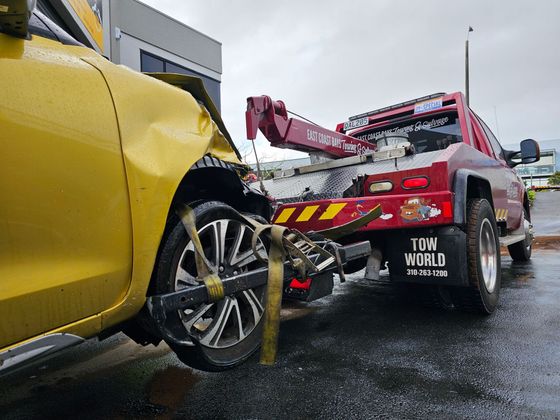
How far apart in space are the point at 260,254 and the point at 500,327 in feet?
7.39

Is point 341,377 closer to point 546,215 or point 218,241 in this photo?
point 218,241

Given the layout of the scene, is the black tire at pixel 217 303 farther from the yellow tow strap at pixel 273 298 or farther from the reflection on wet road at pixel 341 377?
the reflection on wet road at pixel 341 377

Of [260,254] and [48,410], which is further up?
[260,254]

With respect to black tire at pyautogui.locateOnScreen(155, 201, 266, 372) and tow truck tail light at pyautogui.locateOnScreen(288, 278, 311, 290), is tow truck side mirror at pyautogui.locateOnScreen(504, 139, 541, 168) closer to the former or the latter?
tow truck tail light at pyautogui.locateOnScreen(288, 278, 311, 290)

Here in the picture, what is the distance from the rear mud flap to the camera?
3.14 metres

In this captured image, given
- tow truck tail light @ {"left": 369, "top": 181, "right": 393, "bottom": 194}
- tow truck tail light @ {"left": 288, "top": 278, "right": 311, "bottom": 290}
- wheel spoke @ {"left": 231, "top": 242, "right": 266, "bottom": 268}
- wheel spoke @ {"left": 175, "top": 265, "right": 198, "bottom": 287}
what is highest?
tow truck tail light @ {"left": 369, "top": 181, "right": 393, "bottom": 194}

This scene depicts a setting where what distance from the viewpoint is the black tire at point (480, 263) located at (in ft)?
10.8

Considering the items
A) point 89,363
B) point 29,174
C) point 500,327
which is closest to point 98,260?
point 29,174

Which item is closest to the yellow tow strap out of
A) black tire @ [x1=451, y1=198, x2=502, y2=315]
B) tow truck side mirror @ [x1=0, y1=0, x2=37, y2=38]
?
tow truck side mirror @ [x1=0, y1=0, x2=37, y2=38]

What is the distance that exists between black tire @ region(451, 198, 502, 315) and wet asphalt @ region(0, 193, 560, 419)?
0.16 meters

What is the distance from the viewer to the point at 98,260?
1509 millimetres

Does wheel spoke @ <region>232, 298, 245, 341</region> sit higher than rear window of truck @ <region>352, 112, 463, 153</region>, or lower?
lower

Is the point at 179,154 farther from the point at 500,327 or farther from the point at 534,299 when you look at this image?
the point at 534,299

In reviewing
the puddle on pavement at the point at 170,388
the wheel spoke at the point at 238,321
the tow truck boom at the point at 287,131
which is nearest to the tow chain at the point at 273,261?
the wheel spoke at the point at 238,321
